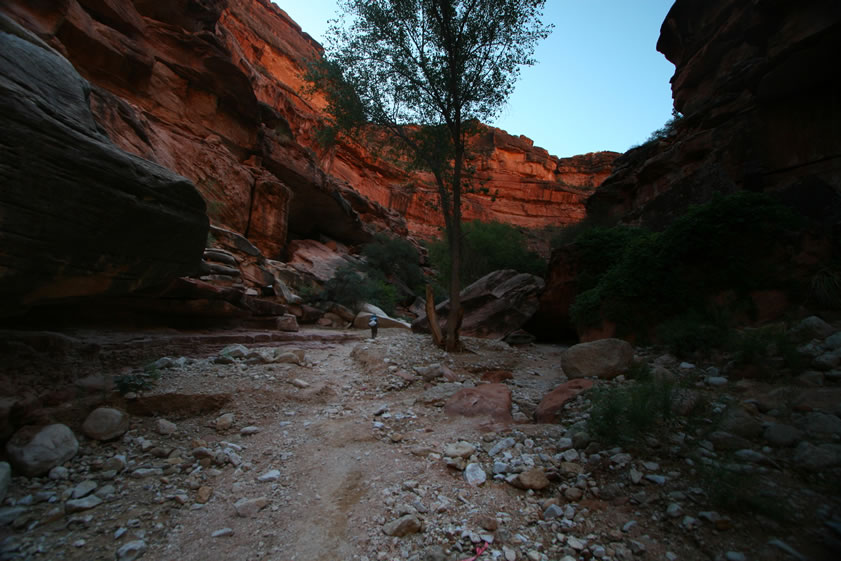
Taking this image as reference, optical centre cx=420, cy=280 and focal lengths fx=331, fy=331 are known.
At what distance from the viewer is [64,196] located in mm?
3070

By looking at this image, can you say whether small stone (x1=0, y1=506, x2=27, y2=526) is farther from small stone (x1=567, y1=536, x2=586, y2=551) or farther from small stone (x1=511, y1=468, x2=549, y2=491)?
small stone (x1=567, y1=536, x2=586, y2=551)

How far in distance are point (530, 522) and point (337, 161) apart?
36253 millimetres

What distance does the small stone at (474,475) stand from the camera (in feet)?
8.52

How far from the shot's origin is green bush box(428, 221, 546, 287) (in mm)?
17312

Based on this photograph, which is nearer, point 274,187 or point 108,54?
point 108,54

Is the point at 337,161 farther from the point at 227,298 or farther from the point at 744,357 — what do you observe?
the point at 744,357

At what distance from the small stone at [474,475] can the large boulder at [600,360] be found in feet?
10.1

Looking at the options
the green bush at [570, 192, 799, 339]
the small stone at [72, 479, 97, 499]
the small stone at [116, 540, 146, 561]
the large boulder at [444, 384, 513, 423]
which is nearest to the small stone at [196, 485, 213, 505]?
the small stone at [116, 540, 146, 561]

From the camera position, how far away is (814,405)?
2.80 metres

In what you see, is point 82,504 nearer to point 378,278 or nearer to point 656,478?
point 656,478

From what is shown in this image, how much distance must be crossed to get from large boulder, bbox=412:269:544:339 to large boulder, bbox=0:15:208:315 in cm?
751

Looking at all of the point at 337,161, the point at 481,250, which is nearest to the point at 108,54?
the point at 481,250

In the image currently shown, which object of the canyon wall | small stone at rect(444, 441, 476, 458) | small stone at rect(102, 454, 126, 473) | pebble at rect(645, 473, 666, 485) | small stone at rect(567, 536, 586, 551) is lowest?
small stone at rect(102, 454, 126, 473)

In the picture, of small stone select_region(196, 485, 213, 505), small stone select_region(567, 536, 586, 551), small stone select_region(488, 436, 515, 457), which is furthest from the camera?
small stone select_region(488, 436, 515, 457)
